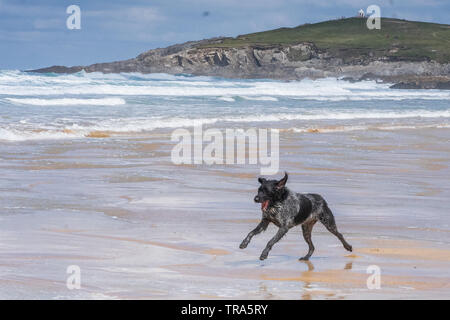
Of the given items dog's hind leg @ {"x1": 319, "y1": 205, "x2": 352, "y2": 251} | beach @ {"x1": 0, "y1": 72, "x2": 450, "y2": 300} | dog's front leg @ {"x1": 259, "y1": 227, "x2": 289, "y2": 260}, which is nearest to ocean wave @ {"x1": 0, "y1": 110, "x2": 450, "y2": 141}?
beach @ {"x1": 0, "y1": 72, "x2": 450, "y2": 300}

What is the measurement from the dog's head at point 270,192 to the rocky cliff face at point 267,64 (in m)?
114

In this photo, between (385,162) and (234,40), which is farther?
(234,40)

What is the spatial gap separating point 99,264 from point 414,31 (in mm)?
167509

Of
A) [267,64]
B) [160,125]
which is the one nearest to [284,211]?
[160,125]

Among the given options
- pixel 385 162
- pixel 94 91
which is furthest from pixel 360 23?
pixel 385 162

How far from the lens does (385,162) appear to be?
14828 millimetres

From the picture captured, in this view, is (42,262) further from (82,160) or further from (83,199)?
(82,160)

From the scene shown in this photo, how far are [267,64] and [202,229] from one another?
417ft

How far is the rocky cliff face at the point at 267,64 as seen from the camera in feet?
407

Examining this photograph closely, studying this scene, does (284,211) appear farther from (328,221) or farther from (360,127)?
(360,127)

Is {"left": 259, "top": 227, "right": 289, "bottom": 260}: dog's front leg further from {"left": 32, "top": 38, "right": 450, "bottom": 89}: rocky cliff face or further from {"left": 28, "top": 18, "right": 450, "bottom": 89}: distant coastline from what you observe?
{"left": 32, "top": 38, "right": 450, "bottom": 89}: rocky cliff face

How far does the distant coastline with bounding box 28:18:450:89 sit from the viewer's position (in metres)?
124

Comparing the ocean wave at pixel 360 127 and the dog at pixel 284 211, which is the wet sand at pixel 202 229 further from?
the ocean wave at pixel 360 127

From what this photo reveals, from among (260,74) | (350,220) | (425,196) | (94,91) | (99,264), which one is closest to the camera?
(99,264)
